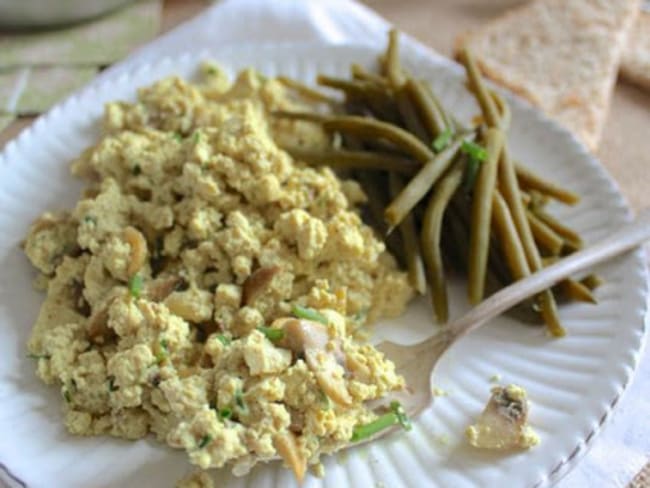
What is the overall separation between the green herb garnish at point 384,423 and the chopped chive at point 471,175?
0.79 m

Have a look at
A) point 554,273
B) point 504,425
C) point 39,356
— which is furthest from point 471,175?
point 39,356

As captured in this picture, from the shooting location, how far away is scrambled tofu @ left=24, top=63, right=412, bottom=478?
176cm

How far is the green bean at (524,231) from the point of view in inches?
88.7

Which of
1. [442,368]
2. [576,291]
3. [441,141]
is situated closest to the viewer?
[442,368]

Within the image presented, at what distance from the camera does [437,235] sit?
236 cm

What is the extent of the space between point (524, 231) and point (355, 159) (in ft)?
1.83

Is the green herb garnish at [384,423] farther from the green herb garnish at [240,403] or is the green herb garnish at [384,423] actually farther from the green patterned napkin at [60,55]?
the green patterned napkin at [60,55]

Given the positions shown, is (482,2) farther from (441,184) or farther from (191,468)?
(191,468)

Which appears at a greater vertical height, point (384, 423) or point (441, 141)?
point (441, 141)

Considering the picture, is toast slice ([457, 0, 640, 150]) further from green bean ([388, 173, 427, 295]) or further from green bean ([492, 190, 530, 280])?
green bean ([388, 173, 427, 295])

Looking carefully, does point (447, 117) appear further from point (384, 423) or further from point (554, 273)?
point (384, 423)

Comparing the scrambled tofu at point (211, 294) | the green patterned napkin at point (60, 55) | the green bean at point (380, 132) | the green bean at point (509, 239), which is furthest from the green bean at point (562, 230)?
the green patterned napkin at point (60, 55)

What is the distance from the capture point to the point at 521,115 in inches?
114

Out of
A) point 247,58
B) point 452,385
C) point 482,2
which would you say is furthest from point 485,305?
point 482,2
